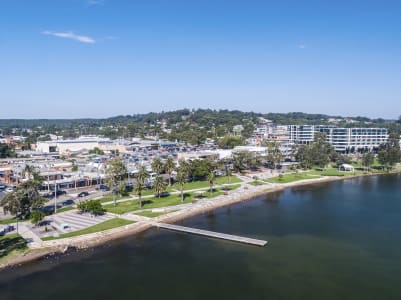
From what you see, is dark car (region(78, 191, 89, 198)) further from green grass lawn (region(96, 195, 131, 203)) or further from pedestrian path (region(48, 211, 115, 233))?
pedestrian path (region(48, 211, 115, 233))

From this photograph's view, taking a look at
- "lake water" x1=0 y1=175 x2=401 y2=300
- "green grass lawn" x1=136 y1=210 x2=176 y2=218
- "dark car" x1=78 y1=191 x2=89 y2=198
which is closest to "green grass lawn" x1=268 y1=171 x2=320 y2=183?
"lake water" x1=0 y1=175 x2=401 y2=300

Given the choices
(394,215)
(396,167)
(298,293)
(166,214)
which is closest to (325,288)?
(298,293)

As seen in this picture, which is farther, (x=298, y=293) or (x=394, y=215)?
(x=394, y=215)

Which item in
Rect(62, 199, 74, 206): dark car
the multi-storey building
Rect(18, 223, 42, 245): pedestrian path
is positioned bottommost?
Rect(18, 223, 42, 245): pedestrian path

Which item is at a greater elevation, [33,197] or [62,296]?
[33,197]

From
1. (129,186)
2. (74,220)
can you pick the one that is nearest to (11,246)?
(74,220)

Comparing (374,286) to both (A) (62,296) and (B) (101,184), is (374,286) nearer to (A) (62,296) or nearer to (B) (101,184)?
(A) (62,296)
